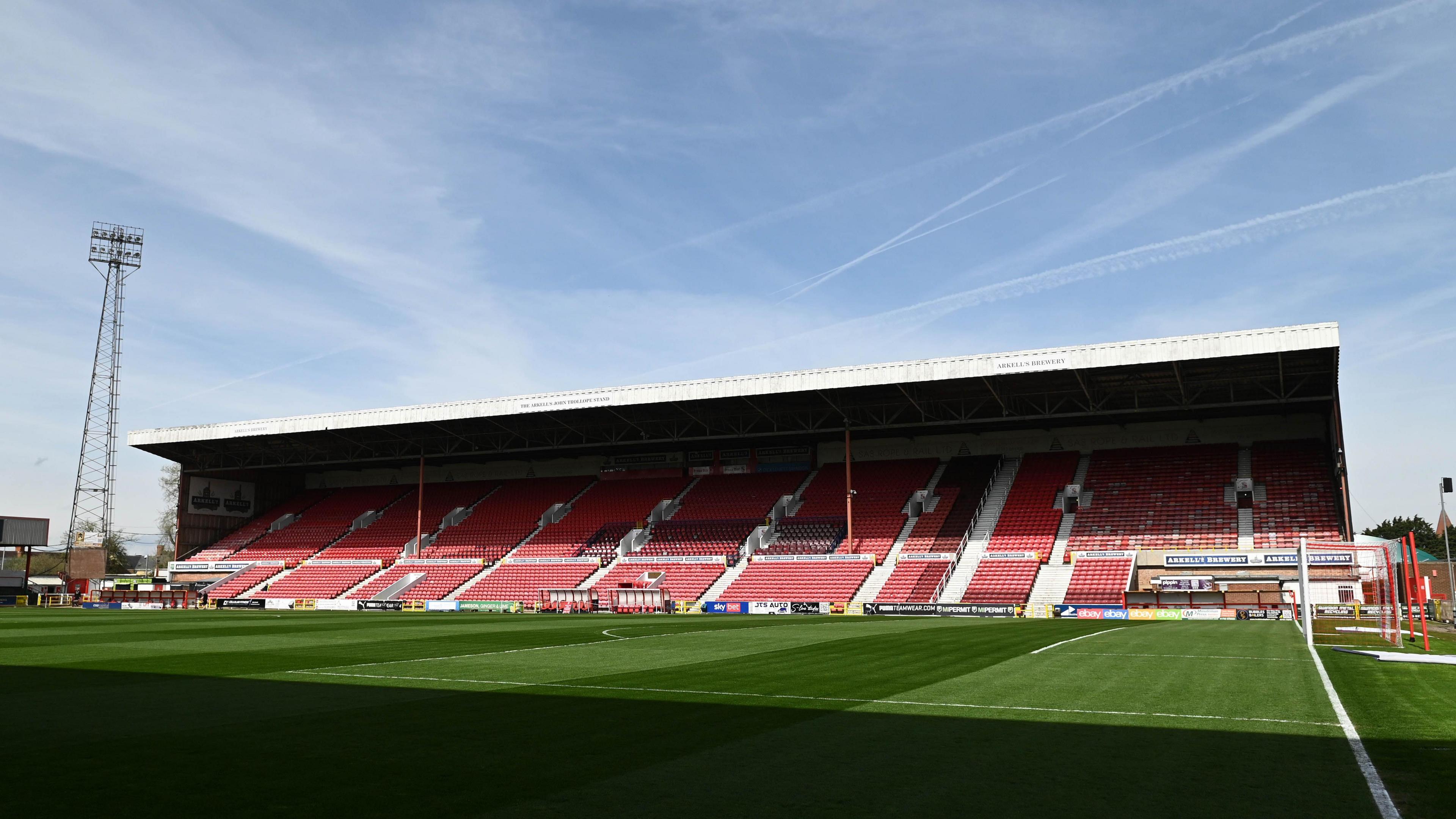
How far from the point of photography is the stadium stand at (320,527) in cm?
6438

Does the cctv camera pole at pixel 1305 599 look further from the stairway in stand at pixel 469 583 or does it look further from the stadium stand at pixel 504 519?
the stadium stand at pixel 504 519

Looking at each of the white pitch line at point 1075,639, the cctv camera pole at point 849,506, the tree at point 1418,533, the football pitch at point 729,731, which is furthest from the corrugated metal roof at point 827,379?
the tree at point 1418,533

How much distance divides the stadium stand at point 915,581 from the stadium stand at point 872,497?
Answer: 1.72 metres

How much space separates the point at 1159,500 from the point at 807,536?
17.6 metres

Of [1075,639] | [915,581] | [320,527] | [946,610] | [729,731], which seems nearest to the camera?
[729,731]

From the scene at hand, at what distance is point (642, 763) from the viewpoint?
8258 mm

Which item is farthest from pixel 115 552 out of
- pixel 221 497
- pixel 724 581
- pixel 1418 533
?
pixel 1418 533

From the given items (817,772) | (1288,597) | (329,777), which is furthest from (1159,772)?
(1288,597)

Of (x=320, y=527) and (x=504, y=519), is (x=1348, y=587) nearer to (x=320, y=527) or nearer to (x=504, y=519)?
(x=504, y=519)

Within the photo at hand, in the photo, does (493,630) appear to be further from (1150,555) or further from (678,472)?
(678,472)

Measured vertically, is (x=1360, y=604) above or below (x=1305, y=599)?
below

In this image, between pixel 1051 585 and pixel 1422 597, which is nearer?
pixel 1422 597

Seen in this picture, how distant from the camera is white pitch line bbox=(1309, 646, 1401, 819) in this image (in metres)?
6.67

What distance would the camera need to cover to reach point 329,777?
25.2 feet
